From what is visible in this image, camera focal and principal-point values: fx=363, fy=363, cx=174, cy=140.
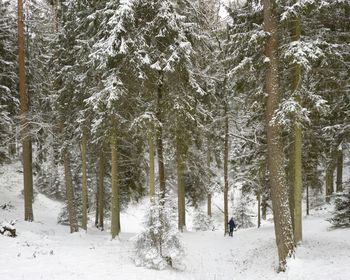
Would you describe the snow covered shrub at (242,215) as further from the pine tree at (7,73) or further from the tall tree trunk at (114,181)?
the pine tree at (7,73)

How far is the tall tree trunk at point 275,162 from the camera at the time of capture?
11352 mm

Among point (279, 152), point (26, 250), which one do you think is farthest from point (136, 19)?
point (26, 250)

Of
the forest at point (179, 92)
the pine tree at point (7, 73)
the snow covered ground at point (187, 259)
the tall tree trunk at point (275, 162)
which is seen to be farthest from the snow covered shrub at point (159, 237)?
the pine tree at point (7, 73)

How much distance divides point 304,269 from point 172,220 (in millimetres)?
4175

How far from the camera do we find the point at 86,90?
16891mm

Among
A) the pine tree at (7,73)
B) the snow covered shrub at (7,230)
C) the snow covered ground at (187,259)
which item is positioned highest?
the pine tree at (7,73)

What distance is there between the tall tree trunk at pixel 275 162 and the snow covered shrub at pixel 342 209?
7586mm

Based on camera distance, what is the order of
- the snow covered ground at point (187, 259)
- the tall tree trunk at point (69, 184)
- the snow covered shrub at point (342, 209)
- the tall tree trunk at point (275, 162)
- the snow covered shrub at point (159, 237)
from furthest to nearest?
the tall tree trunk at point (69, 184) < the snow covered shrub at point (342, 209) < the tall tree trunk at point (275, 162) < the snow covered shrub at point (159, 237) < the snow covered ground at point (187, 259)

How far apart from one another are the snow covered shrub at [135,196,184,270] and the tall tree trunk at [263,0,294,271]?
10.5 ft

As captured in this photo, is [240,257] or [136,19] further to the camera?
[240,257]

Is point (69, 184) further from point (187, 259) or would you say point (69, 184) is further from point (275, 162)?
point (275, 162)

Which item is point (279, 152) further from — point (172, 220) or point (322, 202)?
point (322, 202)

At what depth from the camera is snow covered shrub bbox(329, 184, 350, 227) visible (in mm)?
17562

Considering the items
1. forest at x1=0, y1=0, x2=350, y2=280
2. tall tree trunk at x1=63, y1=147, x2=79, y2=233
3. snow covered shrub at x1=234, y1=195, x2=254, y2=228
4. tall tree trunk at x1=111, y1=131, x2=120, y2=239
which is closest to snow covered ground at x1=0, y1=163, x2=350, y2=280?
forest at x1=0, y1=0, x2=350, y2=280
